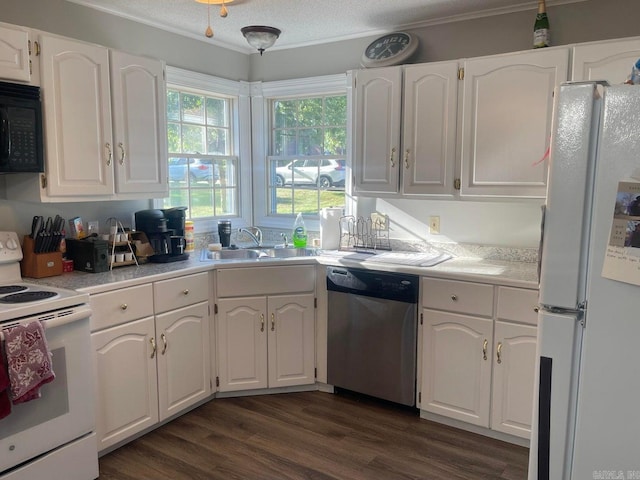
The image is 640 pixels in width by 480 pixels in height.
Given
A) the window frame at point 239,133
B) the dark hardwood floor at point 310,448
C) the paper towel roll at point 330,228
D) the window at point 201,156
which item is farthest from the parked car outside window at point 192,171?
the dark hardwood floor at point 310,448

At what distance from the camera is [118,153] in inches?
111

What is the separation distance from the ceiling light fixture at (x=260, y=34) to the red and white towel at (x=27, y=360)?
2.04 meters

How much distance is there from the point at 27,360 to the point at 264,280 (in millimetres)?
1427

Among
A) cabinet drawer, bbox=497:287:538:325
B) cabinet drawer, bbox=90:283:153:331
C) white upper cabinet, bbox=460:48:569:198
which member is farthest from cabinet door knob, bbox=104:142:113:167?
cabinet drawer, bbox=497:287:538:325

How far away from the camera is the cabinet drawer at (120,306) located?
7.93 ft

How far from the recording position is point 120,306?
2.52 m

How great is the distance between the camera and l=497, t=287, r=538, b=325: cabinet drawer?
8.39 feet

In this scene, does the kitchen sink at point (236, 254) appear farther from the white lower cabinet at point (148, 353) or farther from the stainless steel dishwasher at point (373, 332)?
the stainless steel dishwasher at point (373, 332)

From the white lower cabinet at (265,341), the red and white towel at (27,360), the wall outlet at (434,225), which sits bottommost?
the white lower cabinet at (265,341)

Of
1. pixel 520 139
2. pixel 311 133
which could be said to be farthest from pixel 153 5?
pixel 520 139

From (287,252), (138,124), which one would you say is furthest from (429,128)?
(138,124)

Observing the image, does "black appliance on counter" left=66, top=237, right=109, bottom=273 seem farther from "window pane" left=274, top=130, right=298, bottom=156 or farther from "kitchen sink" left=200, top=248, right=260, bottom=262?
"window pane" left=274, top=130, right=298, bottom=156

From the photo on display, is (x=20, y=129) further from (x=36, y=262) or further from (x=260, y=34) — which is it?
(x=260, y=34)

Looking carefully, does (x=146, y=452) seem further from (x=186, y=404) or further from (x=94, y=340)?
(x=94, y=340)
